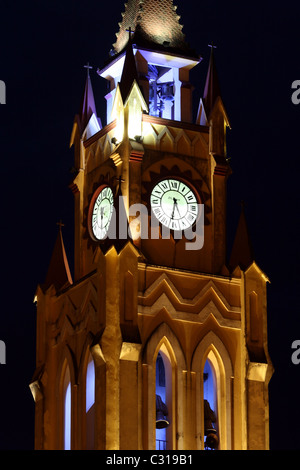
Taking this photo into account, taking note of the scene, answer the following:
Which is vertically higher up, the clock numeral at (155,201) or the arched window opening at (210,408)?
the clock numeral at (155,201)

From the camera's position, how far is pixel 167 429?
56812 mm

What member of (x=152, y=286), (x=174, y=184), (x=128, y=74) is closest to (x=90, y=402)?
(x=152, y=286)

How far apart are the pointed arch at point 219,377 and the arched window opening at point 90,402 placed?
2818 millimetres

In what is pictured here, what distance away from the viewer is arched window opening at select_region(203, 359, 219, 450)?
187 ft

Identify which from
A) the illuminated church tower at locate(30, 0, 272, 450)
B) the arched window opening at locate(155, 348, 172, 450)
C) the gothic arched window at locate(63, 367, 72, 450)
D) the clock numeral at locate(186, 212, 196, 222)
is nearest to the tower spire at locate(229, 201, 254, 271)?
the illuminated church tower at locate(30, 0, 272, 450)

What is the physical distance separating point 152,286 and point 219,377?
320cm

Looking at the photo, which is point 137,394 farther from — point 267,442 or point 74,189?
point 74,189

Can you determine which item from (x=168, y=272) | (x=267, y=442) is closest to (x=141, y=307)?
(x=168, y=272)

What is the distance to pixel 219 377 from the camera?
57.9m

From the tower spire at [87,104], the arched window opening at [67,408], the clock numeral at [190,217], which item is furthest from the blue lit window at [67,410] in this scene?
the tower spire at [87,104]

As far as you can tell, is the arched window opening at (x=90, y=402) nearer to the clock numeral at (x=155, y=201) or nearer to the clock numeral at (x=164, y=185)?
the clock numeral at (x=155, y=201)

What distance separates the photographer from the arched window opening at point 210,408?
2249 inches

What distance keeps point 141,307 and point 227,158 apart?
6.02m

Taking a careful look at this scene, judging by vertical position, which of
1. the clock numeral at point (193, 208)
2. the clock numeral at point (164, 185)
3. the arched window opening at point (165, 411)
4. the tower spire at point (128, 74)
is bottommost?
the arched window opening at point (165, 411)
